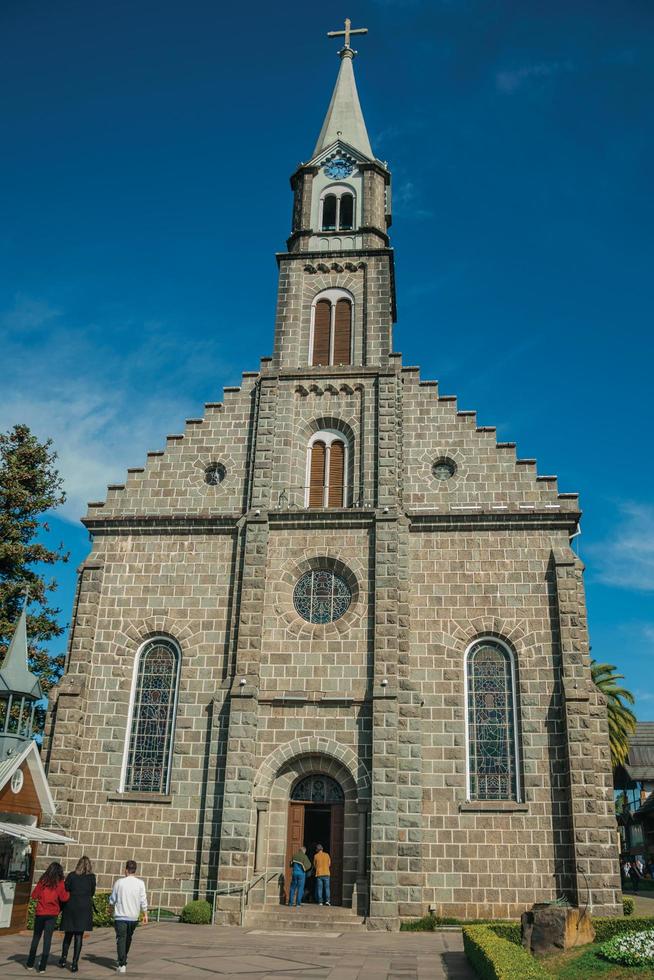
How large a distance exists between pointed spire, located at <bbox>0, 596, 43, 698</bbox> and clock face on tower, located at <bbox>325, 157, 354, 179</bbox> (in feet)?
68.2

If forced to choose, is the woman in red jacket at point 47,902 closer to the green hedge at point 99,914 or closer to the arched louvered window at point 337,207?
the green hedge at point 99,914

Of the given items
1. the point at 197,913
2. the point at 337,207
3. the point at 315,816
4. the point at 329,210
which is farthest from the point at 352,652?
the point at 329,210

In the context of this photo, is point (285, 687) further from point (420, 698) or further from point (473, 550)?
point (473, 550)

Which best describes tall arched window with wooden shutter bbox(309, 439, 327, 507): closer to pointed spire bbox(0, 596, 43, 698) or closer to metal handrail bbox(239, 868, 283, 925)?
pointed spire bbox(0, 596, 43, 698)

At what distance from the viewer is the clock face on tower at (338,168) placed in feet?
108

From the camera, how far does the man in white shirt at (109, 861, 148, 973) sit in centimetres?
1508

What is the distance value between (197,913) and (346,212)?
78.2 ft

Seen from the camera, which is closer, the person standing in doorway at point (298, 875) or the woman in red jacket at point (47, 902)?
the woman in red jacket at point (47, 902)

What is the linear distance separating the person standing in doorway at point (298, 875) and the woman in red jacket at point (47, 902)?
27.7ft

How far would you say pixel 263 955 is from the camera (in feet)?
57.6

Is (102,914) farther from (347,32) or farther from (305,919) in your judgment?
(347,32)

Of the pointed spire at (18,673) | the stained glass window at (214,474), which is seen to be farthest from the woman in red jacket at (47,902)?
the stained glass window at (214,474)

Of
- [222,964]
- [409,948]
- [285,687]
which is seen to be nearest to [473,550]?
[285,687]

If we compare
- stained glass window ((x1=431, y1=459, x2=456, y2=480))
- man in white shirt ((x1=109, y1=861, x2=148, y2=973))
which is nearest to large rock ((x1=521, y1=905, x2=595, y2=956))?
man in white shirt ((x1=109, y1=861, x2=148, y2=973))
